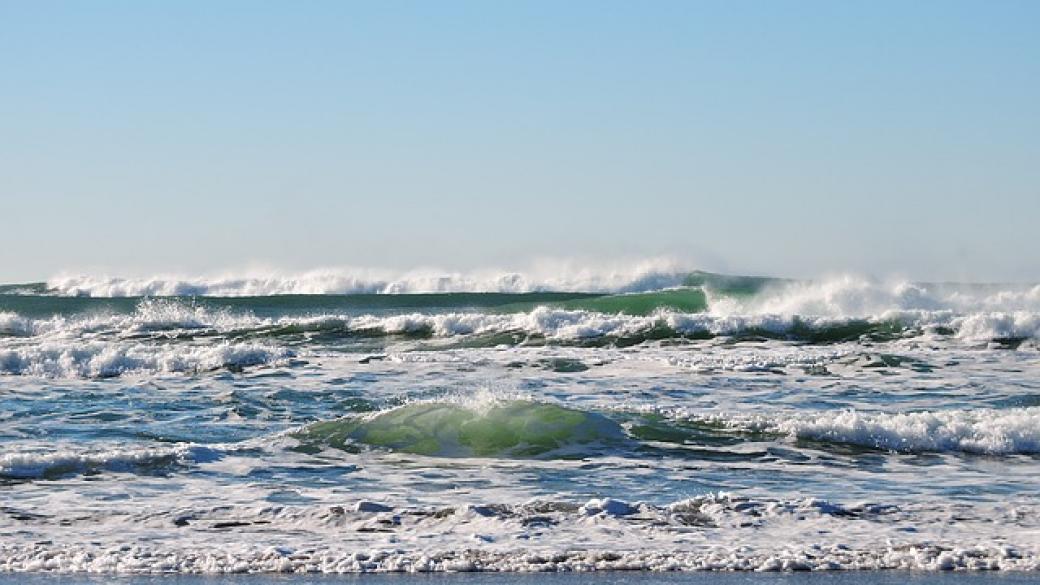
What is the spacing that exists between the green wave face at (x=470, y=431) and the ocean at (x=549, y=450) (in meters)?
0.04

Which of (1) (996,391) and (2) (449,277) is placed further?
(2) (449,277)

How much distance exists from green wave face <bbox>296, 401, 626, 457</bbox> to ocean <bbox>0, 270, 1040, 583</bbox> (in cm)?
4

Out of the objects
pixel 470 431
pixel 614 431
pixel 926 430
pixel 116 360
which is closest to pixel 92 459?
pixel 470 431

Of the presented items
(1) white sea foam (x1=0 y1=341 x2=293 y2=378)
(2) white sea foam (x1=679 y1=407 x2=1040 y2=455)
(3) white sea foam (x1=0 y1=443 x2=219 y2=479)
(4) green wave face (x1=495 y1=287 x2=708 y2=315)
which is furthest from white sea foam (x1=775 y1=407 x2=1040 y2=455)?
(4) green wave face (x1=495 y1=287 x2=708 y2=315)

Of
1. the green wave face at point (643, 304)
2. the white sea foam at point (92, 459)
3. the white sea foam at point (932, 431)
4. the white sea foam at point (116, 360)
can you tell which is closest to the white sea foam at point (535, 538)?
the white sea foam at point (92, 459)

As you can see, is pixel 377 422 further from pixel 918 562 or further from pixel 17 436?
pixel 918 562

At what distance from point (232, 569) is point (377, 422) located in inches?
239

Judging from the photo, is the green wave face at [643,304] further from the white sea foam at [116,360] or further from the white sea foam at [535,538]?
the white sea foam at [535,538]

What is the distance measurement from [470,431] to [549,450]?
3.47 ft

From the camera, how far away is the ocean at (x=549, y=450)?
9133mm

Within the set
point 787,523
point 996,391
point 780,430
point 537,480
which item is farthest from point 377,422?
point 996,391

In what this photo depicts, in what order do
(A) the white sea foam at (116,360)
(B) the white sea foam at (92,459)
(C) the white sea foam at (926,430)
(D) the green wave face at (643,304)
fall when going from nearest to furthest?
(B) the white sea foam at (92,459)
(C) the white sea foam at (926,430)
(A) the white sea foam at (116,360)
(D) the green wave face at (643,304)

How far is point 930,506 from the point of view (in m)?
10.3

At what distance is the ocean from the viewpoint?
913cm
